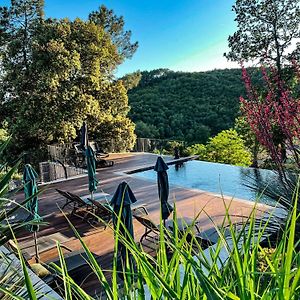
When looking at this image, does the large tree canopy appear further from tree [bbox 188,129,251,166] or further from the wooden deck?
the wooden deck

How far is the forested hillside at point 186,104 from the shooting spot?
2295cm

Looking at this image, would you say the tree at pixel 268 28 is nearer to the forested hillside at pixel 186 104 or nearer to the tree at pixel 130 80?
the forested hillside at pixel 186 104

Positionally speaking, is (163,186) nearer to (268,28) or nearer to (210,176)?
(210,176)

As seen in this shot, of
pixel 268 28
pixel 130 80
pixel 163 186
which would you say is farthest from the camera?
pixel 130 80

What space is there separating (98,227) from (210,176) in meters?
5.62

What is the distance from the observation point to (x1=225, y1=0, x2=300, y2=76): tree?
1441 cm

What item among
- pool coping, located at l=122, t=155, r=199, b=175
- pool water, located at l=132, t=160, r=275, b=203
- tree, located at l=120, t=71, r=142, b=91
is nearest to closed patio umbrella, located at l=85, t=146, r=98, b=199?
pool water, located at l=132, t=160, r=275, b=203

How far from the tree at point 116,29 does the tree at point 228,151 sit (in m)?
9.00

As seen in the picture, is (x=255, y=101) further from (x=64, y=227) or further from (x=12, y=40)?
(x=12, y=40)

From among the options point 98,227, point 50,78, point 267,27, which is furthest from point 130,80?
point 98,227

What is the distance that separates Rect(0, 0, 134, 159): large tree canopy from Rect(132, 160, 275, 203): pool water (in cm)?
587

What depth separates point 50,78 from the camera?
48.7ft

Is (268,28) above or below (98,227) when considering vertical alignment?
above

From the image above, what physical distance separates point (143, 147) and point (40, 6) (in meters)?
9.76
